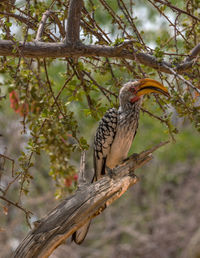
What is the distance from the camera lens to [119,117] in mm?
3074

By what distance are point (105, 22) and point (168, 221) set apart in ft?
14.6

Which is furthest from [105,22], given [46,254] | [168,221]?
[168,221]

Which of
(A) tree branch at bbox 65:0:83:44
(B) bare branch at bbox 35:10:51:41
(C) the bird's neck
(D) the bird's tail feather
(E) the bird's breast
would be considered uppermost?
(B) bare branch at bbox 35:10:51:41

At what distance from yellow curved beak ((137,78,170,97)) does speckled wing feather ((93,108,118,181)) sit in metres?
0.28

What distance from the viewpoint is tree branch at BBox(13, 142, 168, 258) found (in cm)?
200

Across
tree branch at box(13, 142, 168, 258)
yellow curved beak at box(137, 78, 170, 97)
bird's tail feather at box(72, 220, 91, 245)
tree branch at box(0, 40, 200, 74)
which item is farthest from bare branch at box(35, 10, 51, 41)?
bird's tail feather at box(72, 220, 91, 245)

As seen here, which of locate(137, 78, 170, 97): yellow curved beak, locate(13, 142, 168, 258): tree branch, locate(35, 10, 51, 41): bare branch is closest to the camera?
locate(13, 142, 168, 258): tree branch

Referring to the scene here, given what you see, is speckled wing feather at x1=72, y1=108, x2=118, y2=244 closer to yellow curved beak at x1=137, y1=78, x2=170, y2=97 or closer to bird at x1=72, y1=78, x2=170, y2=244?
bird at x1=72, y1=78, x2=170, y2=244

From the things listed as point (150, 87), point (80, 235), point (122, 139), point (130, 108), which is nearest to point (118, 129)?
point (122, 139)

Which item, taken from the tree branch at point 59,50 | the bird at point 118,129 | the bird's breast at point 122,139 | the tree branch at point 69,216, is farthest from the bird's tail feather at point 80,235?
the tree branch at point 59,50

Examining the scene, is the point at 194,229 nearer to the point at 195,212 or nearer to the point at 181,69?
the point at 195,212

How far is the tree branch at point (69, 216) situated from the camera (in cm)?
200

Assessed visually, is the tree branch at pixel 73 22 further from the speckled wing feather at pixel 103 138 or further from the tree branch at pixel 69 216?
the speckled wing feather at pixel 103 138

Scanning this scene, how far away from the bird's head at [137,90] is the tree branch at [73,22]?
2.29ft
